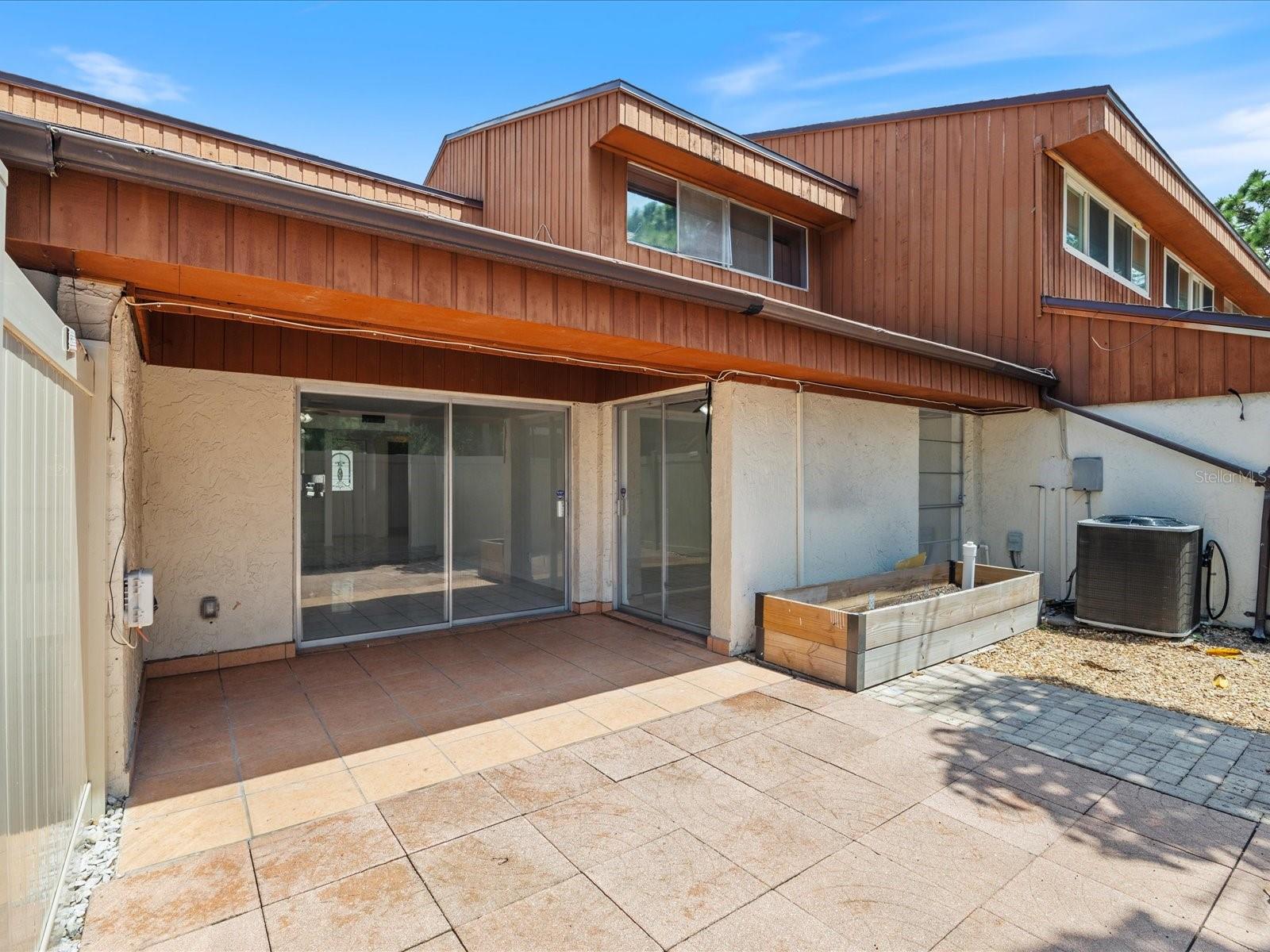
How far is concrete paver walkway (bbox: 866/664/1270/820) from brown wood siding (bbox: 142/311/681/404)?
10.7ft

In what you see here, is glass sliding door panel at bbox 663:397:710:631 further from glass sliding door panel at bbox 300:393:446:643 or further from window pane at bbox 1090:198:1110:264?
window pane at bbox 1090:198:1110:264

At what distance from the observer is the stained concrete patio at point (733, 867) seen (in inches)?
83.7

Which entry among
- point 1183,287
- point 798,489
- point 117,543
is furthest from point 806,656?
point 1183,287

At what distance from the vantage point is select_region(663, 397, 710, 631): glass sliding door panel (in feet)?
19.1

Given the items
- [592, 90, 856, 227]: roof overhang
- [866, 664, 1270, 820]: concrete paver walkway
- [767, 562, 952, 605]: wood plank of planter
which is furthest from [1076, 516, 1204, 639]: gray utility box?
[592, 90, 856, 227]: roof overhang

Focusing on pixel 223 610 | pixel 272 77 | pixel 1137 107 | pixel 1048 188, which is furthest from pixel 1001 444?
pixel 272 77

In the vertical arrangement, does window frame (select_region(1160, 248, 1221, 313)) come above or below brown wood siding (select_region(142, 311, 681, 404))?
above

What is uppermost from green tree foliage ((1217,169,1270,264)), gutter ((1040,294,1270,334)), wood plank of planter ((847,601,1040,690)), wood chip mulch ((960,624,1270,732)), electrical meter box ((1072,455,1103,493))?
green tree foliage ((1217,169,1270,264))

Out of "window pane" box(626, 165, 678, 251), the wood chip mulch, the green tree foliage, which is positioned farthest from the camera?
the green tree foliage

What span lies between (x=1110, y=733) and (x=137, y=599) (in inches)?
210

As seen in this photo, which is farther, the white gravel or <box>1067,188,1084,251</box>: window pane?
<box>1067,188,1084,251</box>: window pane

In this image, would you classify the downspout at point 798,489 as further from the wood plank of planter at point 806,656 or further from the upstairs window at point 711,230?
the upstairs window at point 711,230

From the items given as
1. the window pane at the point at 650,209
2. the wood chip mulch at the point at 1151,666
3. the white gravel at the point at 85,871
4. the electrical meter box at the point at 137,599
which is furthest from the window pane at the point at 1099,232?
the white gravel at the point at 85,871

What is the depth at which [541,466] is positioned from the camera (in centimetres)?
682
